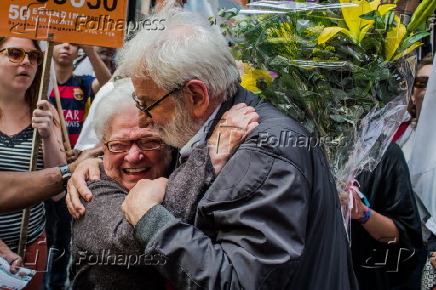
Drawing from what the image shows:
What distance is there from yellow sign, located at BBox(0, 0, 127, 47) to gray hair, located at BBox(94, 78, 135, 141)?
3.18ft

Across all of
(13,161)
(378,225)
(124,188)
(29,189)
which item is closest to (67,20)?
(13,161)

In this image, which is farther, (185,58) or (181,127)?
(181,127)

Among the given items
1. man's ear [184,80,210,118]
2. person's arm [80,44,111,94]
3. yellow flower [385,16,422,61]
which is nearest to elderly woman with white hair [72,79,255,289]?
man's ear [184,80,210,118]

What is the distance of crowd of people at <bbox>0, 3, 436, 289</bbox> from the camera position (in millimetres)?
1565

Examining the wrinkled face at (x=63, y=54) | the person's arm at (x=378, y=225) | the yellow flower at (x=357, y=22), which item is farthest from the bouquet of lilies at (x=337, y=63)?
the wrinkled face at (x=63, y=54)

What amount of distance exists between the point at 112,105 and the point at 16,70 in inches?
53.1

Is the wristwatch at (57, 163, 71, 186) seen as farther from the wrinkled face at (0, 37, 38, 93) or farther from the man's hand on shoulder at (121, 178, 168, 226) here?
the man's hand on shoulder at (121, 178, 168, 226)

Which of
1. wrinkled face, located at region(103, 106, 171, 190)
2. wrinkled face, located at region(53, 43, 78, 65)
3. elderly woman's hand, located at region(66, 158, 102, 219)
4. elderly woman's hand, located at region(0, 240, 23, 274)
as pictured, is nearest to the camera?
elderly woman's hand, located at region(66, 158, 102, 219)

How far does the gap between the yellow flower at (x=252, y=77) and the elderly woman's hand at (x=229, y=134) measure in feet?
0.75

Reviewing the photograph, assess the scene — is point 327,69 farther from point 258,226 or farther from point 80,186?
point 80,186

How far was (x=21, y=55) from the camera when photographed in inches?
133

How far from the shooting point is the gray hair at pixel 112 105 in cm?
233

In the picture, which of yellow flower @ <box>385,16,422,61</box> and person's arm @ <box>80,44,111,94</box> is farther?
person's arm @ <box>80,44,111,94</box>

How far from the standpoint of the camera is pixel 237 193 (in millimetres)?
1595
